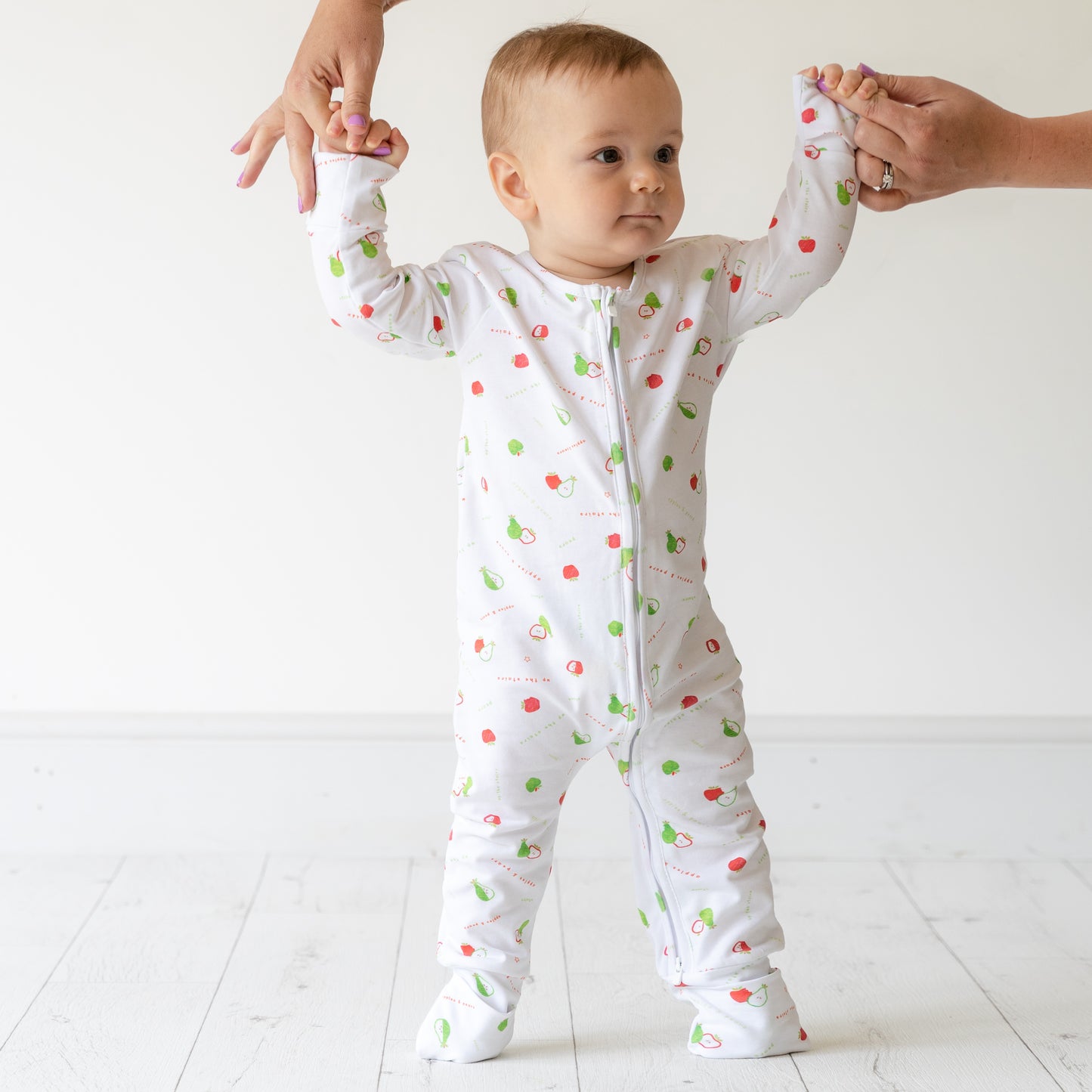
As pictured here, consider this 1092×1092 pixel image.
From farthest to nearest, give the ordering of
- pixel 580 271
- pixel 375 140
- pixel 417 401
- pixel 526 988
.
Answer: pixel 417 401 → pixel 526 988 → pixel 580 271 → pixel 375 140

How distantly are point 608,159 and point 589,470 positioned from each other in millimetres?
262

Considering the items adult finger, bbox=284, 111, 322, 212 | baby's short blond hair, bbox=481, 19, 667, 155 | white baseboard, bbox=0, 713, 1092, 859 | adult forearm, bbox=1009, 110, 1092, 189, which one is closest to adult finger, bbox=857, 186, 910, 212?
adult forearm, bbox=1009, 110, 1092, 189

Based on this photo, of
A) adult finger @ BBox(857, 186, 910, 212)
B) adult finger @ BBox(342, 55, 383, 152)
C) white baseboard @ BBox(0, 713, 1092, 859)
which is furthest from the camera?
white baseboard @ BBox(0, 713, 1092, 859)

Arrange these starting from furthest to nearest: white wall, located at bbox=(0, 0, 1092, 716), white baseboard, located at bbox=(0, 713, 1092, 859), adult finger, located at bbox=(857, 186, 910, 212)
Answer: white baseboard, located at bbox=(0, 713, 1092, 859)
white wall, located at bbox=(0, 0, 1092, 716)
adult finger, located at bbox=(857, 186, 910, 212)

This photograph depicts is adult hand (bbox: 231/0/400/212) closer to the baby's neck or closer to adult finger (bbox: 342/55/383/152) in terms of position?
adult finger (bbox: 342/55/383/152)

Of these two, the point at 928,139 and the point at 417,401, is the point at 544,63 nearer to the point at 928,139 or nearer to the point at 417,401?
the point at 928,139

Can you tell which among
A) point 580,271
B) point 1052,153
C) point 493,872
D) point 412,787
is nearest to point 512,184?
point 580,271

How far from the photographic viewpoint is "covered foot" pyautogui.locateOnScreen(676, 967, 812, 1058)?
1246 millimetres

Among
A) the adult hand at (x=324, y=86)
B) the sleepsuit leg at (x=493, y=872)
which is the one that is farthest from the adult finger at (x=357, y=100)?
the sleepsuit leg at (x=493, y=872)

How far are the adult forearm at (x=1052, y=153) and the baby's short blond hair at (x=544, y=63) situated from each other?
1.11ft

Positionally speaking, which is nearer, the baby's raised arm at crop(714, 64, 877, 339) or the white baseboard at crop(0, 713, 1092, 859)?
the baby's raised arm at crop(714, 64, 877, 339)

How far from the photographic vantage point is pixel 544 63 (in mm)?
1126

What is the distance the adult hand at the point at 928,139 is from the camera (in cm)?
114

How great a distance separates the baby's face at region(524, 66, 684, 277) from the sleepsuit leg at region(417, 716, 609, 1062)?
0.43 metres
